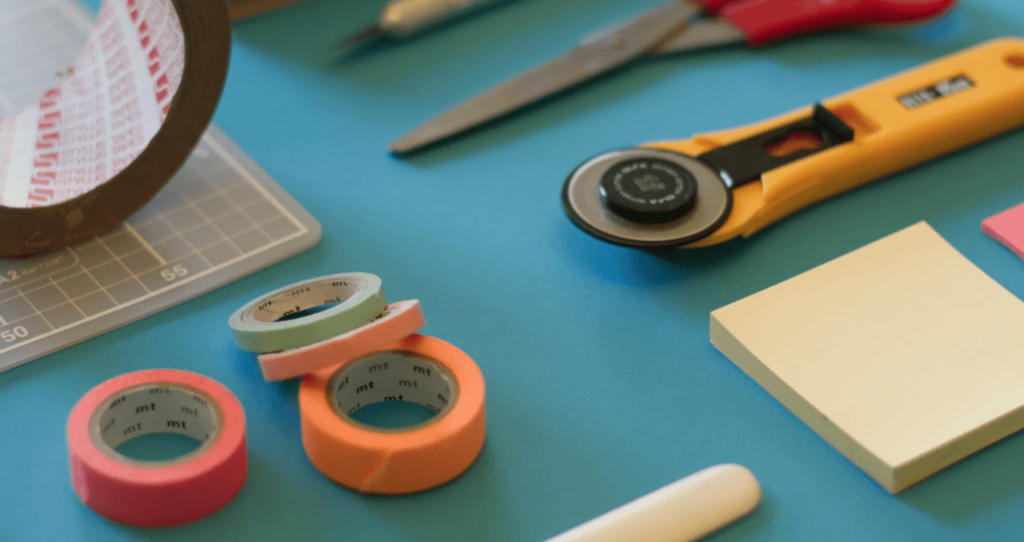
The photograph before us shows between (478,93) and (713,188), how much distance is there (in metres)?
0.30

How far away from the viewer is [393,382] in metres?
0.73

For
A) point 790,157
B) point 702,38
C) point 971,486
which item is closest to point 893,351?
point 971,486

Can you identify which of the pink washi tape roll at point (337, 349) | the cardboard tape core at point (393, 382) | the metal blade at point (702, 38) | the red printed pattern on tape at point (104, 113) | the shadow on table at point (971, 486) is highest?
the red printed pattern on tape at point (104, 113)

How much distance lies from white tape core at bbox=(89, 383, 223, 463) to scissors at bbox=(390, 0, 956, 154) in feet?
1.65

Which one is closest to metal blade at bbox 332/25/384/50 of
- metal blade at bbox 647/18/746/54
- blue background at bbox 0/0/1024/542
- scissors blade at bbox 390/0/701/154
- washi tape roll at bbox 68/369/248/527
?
blue background at bbox 0/0/1024/542

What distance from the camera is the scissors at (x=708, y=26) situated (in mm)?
1064

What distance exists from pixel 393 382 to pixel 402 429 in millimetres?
78

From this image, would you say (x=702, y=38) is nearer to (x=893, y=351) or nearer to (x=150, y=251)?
(x=893, y=351)

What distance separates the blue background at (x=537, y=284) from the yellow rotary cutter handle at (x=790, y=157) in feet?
0.10

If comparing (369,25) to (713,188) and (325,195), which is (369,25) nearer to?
(325,195)

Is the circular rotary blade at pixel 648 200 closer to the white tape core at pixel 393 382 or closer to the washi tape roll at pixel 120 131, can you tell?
the white tape core at pixel 393 382

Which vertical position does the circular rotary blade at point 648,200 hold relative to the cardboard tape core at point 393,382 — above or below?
above

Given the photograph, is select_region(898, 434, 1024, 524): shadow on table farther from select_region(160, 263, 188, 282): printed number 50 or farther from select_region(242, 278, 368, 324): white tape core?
select_region(160, 263, 188, 282): printed number 50

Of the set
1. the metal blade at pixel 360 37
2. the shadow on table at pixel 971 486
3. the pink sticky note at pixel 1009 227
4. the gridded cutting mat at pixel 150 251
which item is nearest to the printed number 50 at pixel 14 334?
the gridded cutting mat at pixel 150 251
